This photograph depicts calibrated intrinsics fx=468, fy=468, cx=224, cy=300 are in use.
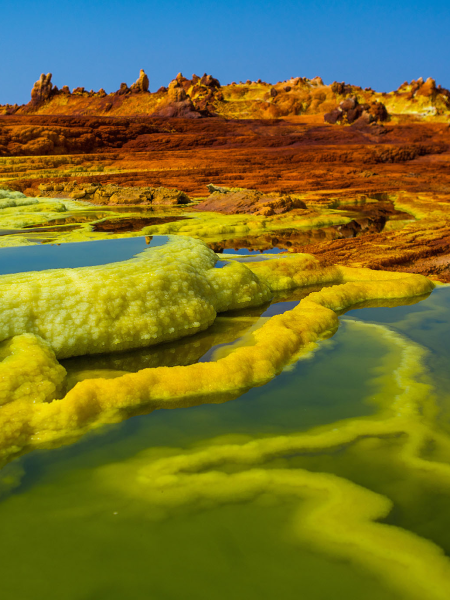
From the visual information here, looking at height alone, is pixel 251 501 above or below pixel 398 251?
below

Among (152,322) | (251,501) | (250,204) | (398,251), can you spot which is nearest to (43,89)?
(250,204)

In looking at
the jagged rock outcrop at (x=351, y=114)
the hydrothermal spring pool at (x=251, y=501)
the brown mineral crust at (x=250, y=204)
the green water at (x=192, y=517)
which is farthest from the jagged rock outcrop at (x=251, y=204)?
the jagged rock outcrop at (x=351, y=114)

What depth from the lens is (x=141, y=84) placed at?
51.8 meters

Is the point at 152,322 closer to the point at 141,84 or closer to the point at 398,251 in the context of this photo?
the point at 398,251

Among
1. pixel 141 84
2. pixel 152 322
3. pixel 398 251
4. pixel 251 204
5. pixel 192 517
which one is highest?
pixel 141 84

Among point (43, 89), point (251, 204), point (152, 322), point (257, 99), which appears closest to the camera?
point (152, 322)

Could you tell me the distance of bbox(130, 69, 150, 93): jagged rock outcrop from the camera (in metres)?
51.8

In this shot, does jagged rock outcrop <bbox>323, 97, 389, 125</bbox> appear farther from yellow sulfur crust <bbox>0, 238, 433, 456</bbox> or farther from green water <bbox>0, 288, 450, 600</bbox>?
green water <bbox>0, 288, 450, 600</bbox>

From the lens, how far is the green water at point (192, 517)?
140cm

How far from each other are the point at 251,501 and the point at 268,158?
85.5 feet

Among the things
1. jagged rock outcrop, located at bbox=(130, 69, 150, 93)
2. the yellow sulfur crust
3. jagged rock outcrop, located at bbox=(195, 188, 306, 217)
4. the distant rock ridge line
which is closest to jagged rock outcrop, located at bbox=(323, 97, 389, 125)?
the distant rock ridge line

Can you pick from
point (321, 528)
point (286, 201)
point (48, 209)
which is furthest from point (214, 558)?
point (48, 209)

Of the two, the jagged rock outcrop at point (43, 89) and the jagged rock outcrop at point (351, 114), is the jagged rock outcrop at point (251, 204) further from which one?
the jagged rock outcrop at point (43, 89)

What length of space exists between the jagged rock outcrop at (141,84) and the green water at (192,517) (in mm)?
55668
